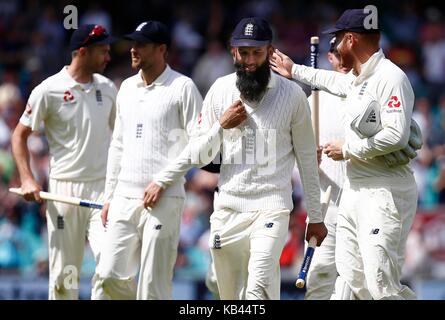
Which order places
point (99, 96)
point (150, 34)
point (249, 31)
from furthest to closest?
point (99, 96), point (150, 34), point (249, 31)

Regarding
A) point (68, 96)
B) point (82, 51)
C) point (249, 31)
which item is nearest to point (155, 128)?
point (68, 96)

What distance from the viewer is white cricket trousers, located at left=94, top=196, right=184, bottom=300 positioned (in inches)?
383

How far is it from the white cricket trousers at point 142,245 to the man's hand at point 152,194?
9cm

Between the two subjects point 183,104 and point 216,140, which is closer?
point 216,140

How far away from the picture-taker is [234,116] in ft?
28.4

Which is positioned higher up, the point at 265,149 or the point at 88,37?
the point at 88,37

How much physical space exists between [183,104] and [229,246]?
1632 mm

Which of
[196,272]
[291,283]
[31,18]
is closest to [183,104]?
[291,283]

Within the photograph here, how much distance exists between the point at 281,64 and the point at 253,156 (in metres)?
1.06

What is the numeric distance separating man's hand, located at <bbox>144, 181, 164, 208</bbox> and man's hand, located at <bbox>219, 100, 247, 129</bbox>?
117 centimetres

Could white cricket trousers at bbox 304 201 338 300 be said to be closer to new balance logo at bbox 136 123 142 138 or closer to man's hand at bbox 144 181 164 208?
man's hand at bbox 144 181 164 208

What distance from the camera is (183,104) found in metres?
9.85

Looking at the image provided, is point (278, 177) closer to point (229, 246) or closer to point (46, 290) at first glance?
point (229, 246)

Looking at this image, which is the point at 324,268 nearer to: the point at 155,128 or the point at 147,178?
the point at 147,178
